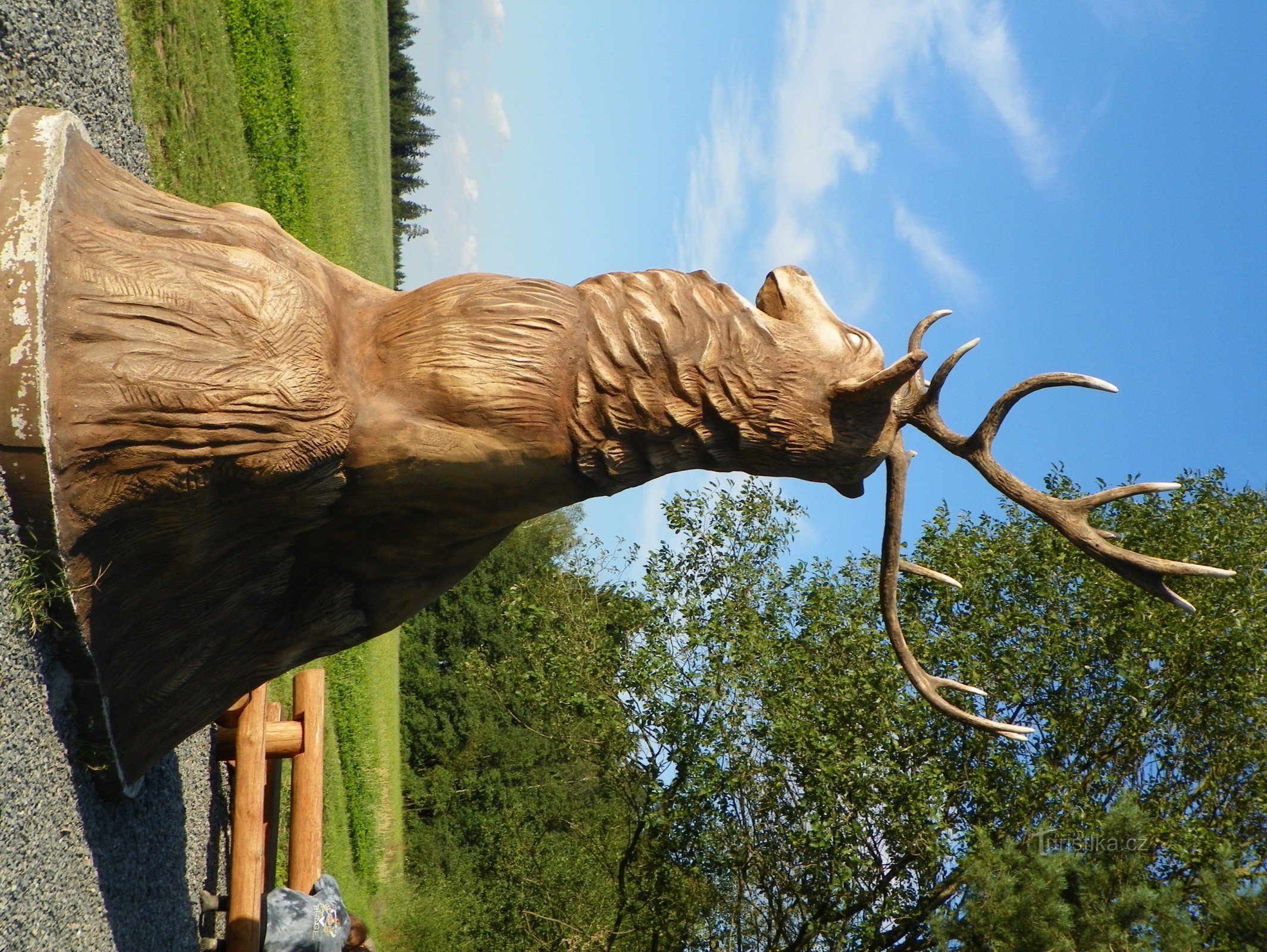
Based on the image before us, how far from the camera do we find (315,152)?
55.9 feet

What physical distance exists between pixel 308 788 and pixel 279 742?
1.55 feet

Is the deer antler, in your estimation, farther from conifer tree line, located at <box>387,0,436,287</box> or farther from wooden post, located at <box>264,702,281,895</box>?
conifer tree line, located at <box>387,0,436,287</box>

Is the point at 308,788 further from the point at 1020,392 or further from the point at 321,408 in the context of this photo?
the point at 1020,392

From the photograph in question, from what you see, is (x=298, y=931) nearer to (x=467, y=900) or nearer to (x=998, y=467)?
(x=998, y=467)

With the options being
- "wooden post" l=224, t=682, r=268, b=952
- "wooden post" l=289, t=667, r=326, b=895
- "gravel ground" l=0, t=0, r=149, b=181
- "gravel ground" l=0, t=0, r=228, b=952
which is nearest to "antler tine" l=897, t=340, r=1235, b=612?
"gravel ground" l=0, t=0, r=228, b=952

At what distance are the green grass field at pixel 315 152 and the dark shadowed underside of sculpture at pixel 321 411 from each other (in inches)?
183

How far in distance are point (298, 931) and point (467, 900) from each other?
380 inches

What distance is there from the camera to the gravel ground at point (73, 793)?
4246mm

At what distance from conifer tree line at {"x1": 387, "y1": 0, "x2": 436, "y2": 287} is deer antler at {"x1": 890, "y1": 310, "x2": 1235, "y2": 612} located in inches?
1568

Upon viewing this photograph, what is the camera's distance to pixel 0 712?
412 cm

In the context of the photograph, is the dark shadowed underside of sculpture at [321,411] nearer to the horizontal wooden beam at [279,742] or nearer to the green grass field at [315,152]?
the horizontal wooden beam at [279,742]

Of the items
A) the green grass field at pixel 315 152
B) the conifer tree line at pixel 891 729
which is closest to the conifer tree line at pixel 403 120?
the green grass field at pixel 315 152

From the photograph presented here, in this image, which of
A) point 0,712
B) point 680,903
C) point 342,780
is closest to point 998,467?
point 0,712

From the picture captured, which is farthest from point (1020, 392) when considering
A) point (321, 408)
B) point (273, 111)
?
point (273, 111)
